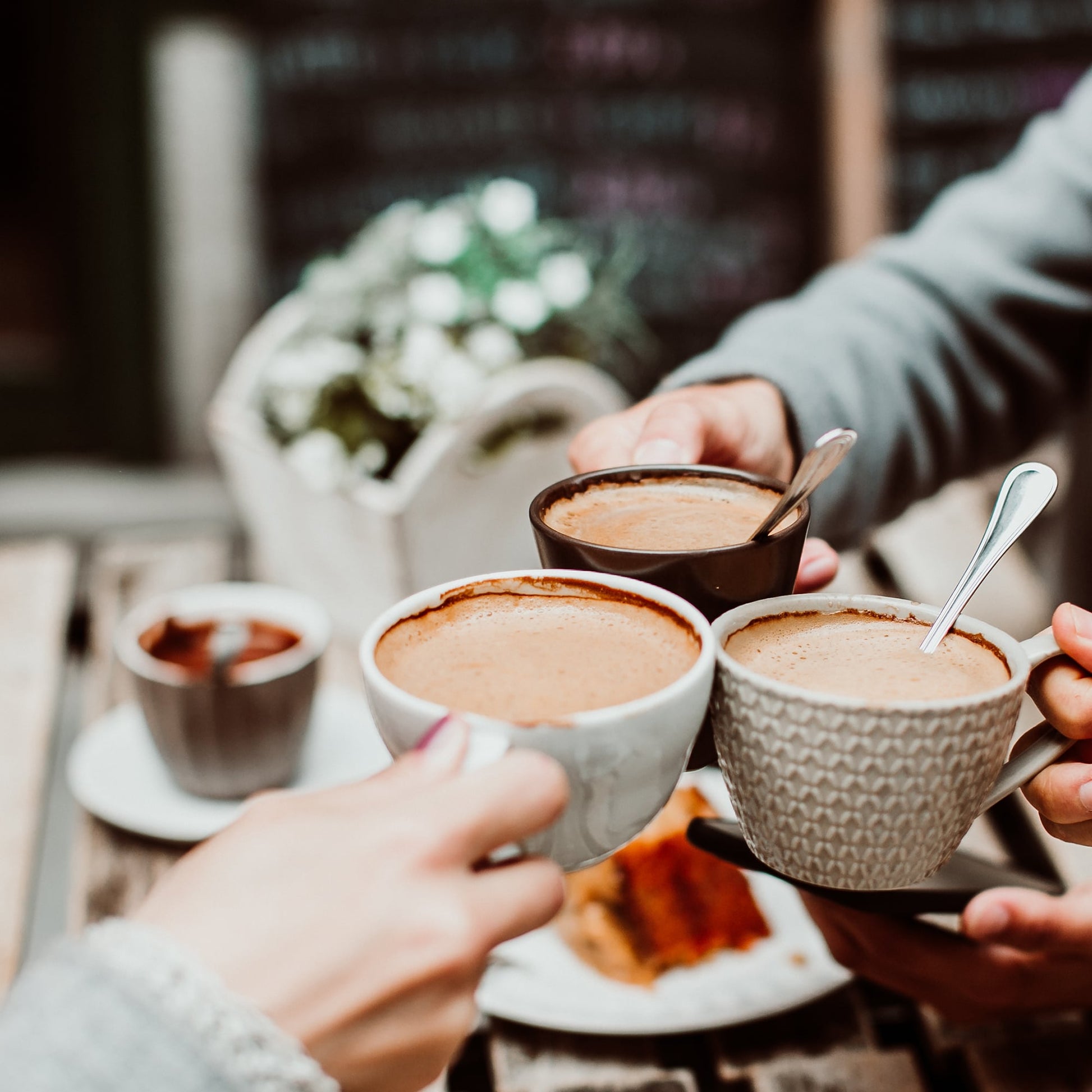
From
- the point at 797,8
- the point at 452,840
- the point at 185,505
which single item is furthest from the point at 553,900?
the point at 797,8

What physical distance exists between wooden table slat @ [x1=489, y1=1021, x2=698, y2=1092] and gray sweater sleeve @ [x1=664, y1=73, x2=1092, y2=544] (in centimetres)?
56

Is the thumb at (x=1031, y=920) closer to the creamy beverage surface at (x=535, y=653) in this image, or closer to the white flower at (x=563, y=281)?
the creamy beverage surface at (x=535, y=653)

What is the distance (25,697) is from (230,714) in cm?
41

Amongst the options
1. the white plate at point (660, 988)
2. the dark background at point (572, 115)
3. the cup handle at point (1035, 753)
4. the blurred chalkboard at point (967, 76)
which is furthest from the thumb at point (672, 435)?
the blurred chalkboard at point (967, 76)

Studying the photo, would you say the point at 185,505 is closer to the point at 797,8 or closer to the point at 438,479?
the point at 438,479

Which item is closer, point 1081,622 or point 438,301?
point 1081,622

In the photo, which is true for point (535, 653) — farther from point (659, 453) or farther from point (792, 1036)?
point (792, 1036)

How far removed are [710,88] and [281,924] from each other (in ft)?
6.85

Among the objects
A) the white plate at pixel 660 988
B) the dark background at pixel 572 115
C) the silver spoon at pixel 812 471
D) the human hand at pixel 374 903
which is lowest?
the white plate at pixel 660 988

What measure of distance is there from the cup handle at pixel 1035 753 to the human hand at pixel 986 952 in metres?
0.16

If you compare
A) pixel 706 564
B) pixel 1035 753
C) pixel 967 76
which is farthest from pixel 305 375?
pixel 967 76

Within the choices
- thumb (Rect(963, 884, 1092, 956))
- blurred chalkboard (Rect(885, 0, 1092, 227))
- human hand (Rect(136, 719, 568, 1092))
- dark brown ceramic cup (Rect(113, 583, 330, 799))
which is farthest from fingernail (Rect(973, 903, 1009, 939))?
blurred chalkboard (Rect(885, 0, 1092, 227))

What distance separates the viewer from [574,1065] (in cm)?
76

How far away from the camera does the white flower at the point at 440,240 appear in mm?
1483
